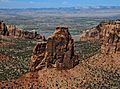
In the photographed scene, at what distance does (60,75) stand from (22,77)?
6846 millimetres

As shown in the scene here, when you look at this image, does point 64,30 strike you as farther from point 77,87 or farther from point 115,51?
point 115,51

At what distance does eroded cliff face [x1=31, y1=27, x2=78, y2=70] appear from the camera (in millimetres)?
79000

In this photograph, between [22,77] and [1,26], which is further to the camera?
[1,26]

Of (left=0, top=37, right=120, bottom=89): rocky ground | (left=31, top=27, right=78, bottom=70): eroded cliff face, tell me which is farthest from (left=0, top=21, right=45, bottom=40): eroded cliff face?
(left=31, top=27, right=78, bottom=70): eroded cliff face

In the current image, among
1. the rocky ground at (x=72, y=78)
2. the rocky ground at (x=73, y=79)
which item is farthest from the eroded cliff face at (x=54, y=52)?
the rocky ground at (x=73, y=79)

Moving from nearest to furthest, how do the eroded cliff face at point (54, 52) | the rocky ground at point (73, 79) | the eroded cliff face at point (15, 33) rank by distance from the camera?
the rocky ground at point (73, 79) → the eroded cliff face at point (54, 52) → the eroded cliff face at point (15, 33)

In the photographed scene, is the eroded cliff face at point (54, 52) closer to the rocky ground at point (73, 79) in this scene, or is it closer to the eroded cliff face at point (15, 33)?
the rocky ground at point (73, 79)

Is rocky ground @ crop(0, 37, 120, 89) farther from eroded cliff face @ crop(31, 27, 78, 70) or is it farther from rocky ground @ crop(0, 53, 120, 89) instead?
eroded cliff face @ crop(31, 27, 78, 70)

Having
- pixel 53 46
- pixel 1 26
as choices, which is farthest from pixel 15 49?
pixel 53 46

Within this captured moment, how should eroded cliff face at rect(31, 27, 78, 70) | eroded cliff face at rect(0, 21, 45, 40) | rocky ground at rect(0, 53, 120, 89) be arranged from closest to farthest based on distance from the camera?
rocky ground at rect(0, 53, 120, 89) → eroded cliff face at rect(31, 27, 78, 70) → eroded cliff face at rect(0, 21, 45, 40)

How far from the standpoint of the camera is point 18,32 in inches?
6850

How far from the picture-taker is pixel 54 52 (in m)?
79.7

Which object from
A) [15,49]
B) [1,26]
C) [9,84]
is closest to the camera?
[9,84]

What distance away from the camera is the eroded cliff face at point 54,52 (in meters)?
79.0
